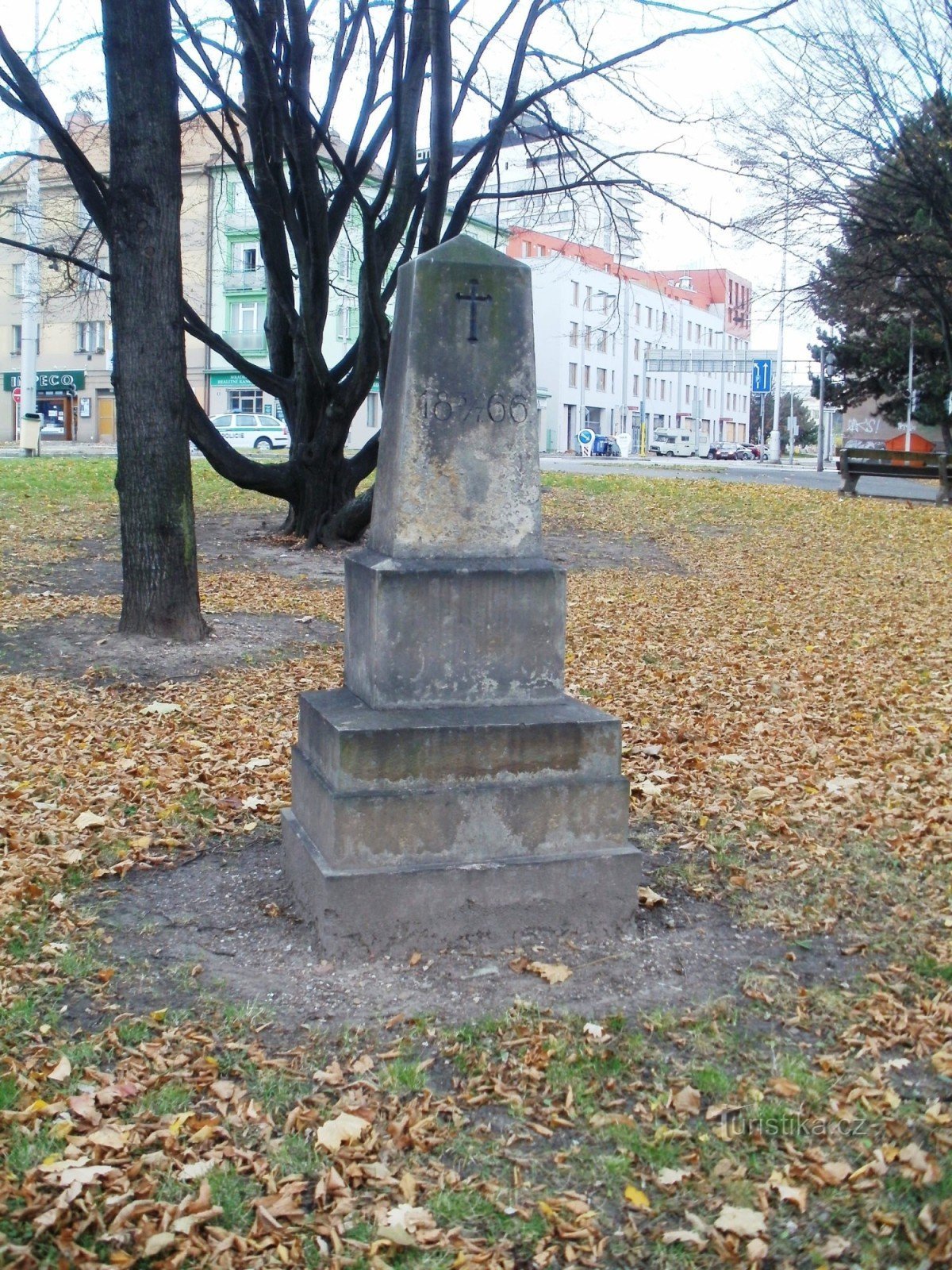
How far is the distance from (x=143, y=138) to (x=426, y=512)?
16.8 feet

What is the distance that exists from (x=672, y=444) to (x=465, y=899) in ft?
222

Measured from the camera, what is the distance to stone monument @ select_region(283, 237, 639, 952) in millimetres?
4309

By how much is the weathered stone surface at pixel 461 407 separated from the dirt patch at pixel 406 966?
1429 mm

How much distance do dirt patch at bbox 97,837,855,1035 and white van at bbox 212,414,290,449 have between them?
4393 cm

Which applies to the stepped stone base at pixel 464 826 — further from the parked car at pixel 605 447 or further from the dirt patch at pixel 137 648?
the parked car at pixel 605 447

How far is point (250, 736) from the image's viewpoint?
696 cm

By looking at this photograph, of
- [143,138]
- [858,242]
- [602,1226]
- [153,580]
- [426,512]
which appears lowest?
[602,1226]

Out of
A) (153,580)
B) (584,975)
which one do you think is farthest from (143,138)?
(584,975)

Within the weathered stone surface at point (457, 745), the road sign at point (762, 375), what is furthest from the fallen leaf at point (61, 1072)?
the road sign at point (762, 375)

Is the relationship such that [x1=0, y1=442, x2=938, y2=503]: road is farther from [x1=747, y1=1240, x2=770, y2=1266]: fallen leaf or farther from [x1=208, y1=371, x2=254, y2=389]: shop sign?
[x1=747, y1=1240, x2=770, y2=1266]: fallen leaf

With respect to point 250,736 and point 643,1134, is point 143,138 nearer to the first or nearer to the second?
point 250,736

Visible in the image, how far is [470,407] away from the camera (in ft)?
14.9

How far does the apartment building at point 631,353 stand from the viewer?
2793 inches

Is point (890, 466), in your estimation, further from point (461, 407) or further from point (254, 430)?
point (254, 430)
